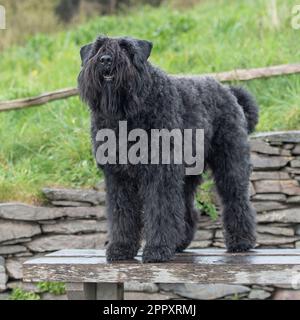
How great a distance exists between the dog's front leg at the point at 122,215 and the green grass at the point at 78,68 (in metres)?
2.21

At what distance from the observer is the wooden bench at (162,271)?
406 centimetres

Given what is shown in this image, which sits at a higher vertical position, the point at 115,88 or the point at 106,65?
the point at 106,65

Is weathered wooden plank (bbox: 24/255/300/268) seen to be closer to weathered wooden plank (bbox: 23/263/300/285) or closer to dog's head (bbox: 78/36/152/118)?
weathered wooden plank (bbox: 23/263/300/285)

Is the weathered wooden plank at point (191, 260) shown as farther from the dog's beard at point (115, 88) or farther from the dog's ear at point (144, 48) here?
the dog's ear at point (144, 48)

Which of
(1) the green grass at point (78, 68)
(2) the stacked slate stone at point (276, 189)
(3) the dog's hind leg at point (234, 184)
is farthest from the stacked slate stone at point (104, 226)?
(3) the dog's hind leg at point (234, 184)

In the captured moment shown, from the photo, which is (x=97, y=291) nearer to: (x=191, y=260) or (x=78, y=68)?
(x=191, y=260)

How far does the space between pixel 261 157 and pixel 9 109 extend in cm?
276

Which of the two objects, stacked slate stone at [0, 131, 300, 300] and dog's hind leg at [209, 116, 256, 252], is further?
stacked slate stone at [0, 131, 300, 300]

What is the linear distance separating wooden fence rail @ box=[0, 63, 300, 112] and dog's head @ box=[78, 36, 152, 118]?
3.17 m

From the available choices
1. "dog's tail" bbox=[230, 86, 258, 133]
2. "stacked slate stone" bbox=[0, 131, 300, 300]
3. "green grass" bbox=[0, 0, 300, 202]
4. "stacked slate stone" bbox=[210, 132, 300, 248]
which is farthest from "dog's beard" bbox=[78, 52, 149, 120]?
"green grass" bbox=[0, 0, 300, 202]

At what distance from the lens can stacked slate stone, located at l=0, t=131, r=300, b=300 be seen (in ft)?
20.6

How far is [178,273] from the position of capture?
4.10 meters

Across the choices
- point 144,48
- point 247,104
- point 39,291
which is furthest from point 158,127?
point 39,291

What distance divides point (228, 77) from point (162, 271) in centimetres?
358
